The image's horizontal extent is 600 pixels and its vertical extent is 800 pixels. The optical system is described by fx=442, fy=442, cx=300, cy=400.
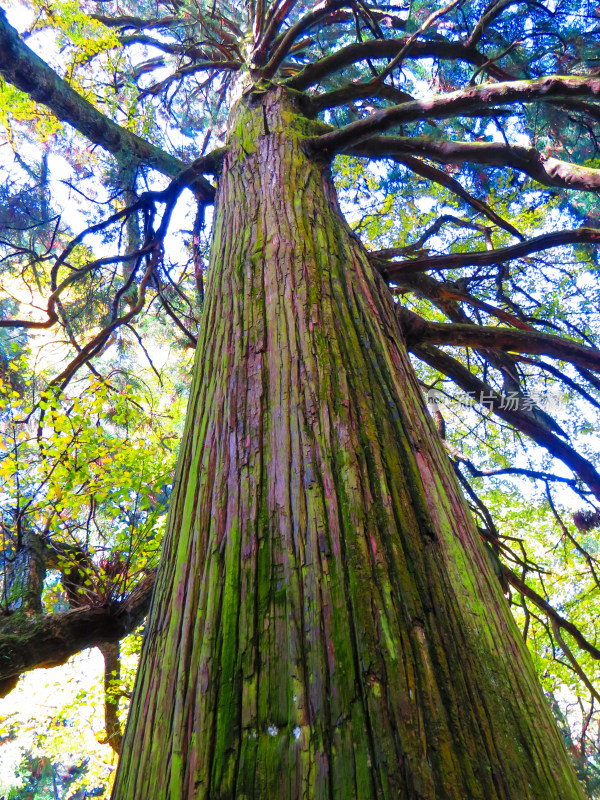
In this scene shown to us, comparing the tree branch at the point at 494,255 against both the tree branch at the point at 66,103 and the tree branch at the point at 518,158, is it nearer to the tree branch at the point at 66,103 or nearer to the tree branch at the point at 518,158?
the tree branch at the point at 518,158

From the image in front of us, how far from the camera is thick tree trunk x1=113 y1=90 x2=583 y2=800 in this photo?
0.67m

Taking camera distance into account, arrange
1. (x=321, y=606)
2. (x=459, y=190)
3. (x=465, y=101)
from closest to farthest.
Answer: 1. (x=321, y=606)
2. (x=465, y=101)
3. (x=459, y=190)

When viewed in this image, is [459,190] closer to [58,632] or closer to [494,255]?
[494,255]

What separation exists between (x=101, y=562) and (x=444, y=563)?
3.39m

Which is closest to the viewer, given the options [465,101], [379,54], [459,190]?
[465,101]

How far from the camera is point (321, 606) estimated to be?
2.60 feet

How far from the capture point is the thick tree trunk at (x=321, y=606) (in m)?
0.67

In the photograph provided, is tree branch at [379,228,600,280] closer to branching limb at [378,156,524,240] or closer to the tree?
the tree

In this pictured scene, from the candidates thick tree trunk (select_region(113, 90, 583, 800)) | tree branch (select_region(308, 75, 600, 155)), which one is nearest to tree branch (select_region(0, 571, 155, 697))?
thick tree trunk (select_region(113, 90, 583, 800))

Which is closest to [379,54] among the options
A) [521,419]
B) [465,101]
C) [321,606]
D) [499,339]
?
[465,101]

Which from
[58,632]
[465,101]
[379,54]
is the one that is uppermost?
[379,54]

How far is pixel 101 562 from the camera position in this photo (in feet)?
11.7

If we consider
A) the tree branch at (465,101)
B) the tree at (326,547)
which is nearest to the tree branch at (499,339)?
the tree at (326,547)

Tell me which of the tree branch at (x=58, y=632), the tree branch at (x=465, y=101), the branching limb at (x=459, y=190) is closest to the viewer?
the tree branch at (x=465, y=101)
